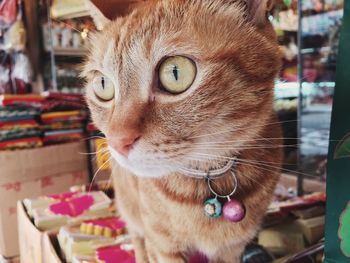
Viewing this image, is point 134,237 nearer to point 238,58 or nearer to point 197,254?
point 197,254

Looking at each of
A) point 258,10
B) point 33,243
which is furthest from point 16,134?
point 258,10

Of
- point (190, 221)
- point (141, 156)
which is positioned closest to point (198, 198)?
point (190, 221)

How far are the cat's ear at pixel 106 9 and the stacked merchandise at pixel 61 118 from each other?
44.0 inches

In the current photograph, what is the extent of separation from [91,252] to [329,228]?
55 cm

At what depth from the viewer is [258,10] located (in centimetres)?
54

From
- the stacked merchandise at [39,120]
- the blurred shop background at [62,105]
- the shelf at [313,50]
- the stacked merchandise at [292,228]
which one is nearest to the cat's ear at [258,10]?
the stacked merchandise at [292,228]

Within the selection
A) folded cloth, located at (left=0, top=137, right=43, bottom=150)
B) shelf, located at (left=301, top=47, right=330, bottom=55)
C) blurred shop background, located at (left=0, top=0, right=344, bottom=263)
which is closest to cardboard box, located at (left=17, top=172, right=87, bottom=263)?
blurred shop background, located at (left=0, top=0, right=344, bottom=263)

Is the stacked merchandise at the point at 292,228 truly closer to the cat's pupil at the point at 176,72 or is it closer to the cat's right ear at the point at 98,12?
the cat's pupil at the point at 176,72

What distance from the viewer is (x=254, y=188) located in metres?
0.66

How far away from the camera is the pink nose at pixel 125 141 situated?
0.52 metres

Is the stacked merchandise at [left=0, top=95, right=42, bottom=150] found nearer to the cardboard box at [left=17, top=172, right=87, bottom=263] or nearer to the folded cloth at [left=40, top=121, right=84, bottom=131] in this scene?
the folded cloth at [left=40, top=121, right=84, bottom=131]

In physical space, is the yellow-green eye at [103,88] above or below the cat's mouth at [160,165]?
above

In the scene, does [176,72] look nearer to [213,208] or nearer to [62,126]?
[213,208]

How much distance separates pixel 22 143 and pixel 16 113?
6.2 inches
